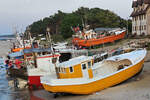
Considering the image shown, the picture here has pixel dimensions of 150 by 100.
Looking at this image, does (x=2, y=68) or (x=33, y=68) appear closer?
(x=33, y=68)

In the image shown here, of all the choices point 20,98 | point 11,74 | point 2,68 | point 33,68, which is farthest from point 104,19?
point 20,98

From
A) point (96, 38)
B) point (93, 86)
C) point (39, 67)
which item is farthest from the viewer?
point (96, 38)

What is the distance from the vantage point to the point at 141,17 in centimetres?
4275

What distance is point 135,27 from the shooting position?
45719 mm

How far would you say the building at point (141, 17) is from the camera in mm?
40531

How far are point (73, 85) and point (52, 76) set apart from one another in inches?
122

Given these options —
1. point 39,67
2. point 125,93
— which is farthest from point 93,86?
point 39,67

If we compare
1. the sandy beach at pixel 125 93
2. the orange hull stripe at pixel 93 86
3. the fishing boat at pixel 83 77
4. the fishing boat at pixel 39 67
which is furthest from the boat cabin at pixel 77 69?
the fishing boat at pixel 39 67

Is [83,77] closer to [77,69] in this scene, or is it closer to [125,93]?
[77,69]

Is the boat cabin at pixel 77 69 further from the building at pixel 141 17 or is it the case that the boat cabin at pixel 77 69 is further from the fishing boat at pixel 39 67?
the building at pixel 141 17

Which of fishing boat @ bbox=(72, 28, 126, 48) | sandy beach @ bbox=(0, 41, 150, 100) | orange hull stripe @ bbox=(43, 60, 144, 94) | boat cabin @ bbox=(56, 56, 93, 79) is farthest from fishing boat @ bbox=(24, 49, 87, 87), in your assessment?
fishing boat @ bbox=(72, 28, 126, 48)

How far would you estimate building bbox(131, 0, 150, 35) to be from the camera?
40531 millimetres

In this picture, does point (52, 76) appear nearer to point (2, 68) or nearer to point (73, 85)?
point (73, 85)

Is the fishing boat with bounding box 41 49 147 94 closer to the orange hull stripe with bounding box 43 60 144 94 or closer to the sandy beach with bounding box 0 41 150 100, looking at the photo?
the orange hull stripe with bounding box 43 60 144 94
